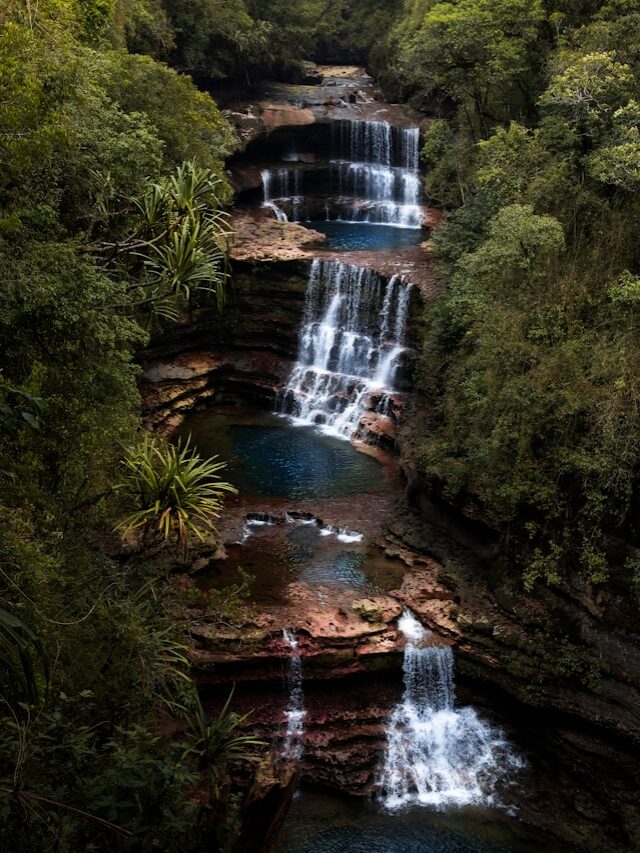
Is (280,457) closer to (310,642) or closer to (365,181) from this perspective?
(310,642)

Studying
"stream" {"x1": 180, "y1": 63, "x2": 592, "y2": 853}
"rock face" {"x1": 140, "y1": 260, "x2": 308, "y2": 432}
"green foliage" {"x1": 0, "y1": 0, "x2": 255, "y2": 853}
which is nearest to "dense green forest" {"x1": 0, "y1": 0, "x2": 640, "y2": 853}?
"green foliage" {"x1": 0, "y1": 0, "x2": 255, "y2": 853}

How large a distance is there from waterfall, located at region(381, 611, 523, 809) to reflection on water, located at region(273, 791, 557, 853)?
32cm

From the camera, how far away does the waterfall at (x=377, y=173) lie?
93.2 ft

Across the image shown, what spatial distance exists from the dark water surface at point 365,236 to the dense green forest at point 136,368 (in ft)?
12.4

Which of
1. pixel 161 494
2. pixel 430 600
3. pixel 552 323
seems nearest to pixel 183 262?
pixel 161 494

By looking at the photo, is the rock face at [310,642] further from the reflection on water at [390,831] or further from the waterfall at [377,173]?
the waterfall at [377,173]

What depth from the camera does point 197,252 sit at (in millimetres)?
11758

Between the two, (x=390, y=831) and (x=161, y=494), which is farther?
(x=161, y=494)

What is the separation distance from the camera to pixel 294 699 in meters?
12.7

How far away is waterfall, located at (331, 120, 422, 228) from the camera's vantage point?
93.2 ft

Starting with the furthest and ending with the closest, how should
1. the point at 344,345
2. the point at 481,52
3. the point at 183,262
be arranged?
1. the point at 344,345
2. the point at 481,52
3. the point at 183,262

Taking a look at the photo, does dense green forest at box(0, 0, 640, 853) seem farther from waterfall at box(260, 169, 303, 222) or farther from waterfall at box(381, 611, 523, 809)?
waterfall at box(260, 169, 303, 222)

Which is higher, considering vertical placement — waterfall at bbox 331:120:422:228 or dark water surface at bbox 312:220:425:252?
waterfall at bbox 331:120:422:228

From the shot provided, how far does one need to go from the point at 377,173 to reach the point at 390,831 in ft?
78.6
